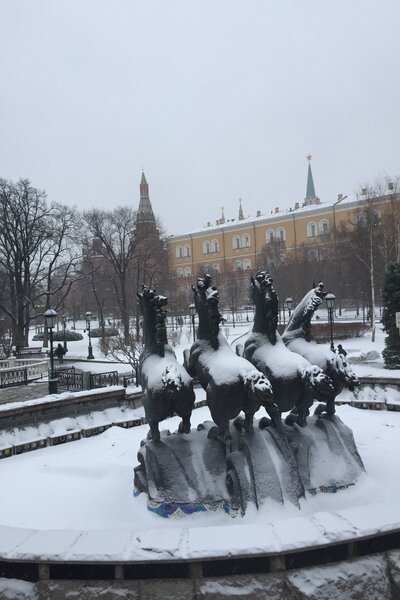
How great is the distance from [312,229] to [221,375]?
67.4m

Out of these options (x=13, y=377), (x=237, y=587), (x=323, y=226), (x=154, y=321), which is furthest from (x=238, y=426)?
(x=323, y=226)

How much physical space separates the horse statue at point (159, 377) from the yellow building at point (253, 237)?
5529 cm

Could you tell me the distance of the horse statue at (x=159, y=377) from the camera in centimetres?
636

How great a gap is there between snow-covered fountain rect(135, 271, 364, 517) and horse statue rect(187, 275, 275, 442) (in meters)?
0.01

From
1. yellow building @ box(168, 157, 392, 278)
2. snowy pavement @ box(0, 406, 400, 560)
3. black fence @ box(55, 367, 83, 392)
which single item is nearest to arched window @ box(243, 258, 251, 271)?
yellow building @ box(168, 157, 392, 278)

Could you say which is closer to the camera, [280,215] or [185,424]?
[185,424]

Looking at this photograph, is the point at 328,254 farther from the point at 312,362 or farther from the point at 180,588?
the point at 180,588

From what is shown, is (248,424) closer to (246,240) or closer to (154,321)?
(154,321)

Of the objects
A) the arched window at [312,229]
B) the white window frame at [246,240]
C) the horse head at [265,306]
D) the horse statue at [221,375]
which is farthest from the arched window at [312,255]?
the horse statue at [221,375]

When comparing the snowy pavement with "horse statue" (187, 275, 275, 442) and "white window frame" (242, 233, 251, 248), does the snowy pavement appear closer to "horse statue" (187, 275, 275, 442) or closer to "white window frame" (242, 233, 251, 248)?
"horse statue" (187, 275, 275, 442)

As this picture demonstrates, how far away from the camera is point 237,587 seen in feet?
12.3

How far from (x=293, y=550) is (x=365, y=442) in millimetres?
6222

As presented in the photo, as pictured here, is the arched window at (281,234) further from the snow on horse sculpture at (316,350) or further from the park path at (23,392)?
the snow on horse sculpture at (316,350)

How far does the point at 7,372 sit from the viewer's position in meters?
19.0
